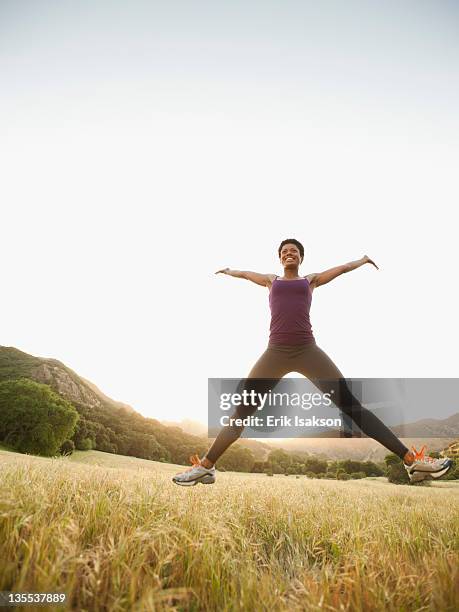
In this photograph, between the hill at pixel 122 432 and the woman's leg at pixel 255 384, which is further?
the hill at pixel 122 432

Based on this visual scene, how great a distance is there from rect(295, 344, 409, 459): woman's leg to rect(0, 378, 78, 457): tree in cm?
5137

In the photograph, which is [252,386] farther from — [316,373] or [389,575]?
[389,575]

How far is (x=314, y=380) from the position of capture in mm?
4328

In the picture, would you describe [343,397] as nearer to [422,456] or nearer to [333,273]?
[422,456]

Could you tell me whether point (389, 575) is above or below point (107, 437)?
above

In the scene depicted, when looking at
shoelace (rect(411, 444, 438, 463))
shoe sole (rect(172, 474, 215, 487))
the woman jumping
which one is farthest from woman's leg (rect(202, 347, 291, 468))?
shoelace (rect(411, 444, 438, 463))

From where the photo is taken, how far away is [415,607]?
78.2 inches

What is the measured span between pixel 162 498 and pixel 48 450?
53.1 metres

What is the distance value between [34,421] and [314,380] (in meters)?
54.2

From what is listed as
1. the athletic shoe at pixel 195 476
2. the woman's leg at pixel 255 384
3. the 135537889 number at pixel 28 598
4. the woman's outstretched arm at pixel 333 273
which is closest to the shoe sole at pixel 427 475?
the woman's leg at pixel 255 384

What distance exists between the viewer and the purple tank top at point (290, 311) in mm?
4582

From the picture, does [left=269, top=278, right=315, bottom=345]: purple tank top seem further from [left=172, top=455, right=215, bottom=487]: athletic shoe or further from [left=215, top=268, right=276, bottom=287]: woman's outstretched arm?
[left=172, top=455, right=215, bottom=487]: athletic shoe

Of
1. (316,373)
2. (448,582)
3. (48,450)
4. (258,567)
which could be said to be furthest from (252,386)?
(48,450)

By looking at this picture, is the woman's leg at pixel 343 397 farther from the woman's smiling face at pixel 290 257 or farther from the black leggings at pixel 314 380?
the woman's smiling face at pixel 290 257
